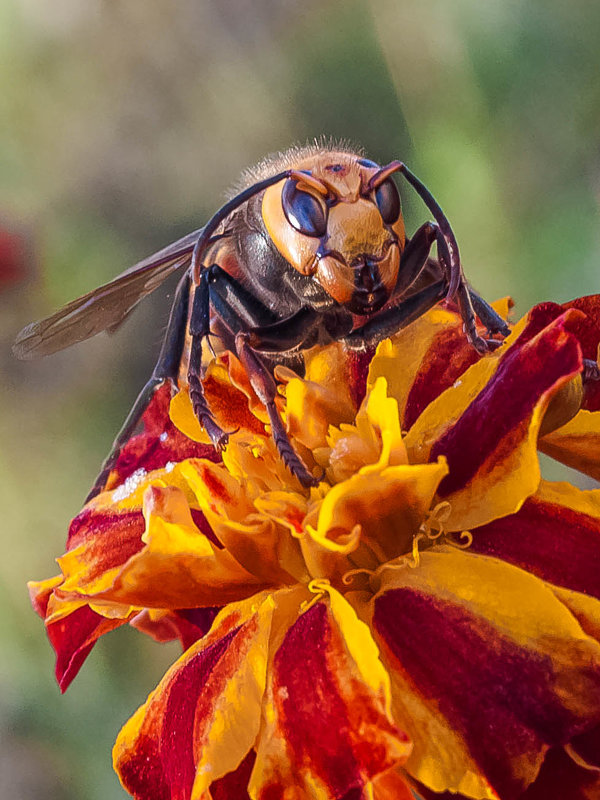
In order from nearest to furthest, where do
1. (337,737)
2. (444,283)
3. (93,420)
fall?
(337,737) → (444,283) → (93,420)

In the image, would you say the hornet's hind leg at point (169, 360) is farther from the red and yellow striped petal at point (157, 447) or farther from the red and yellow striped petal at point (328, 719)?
the red and yellow striped petal at point (328, 719)

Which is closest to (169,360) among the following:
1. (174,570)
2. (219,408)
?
(219,408)

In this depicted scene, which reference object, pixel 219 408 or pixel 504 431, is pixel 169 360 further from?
pixel 504 431

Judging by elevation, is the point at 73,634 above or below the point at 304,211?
below

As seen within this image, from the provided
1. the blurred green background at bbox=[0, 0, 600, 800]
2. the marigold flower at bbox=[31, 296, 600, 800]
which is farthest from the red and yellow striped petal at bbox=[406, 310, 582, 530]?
the blurred green background at bbox=[0, 0, 600, 800]

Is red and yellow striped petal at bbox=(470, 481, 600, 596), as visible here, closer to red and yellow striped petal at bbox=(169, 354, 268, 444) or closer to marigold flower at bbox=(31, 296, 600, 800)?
marigold flower at bbox=(31, 296, 600, 800)

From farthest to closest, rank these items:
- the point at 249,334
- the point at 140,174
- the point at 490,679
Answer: the point at 140,174, the point at 249,334, the point at 490,679

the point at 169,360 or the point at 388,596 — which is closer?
the point at 388,596

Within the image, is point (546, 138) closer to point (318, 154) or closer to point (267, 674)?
point (318, 154)

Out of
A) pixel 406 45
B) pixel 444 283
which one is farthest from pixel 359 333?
pixel 406 45
